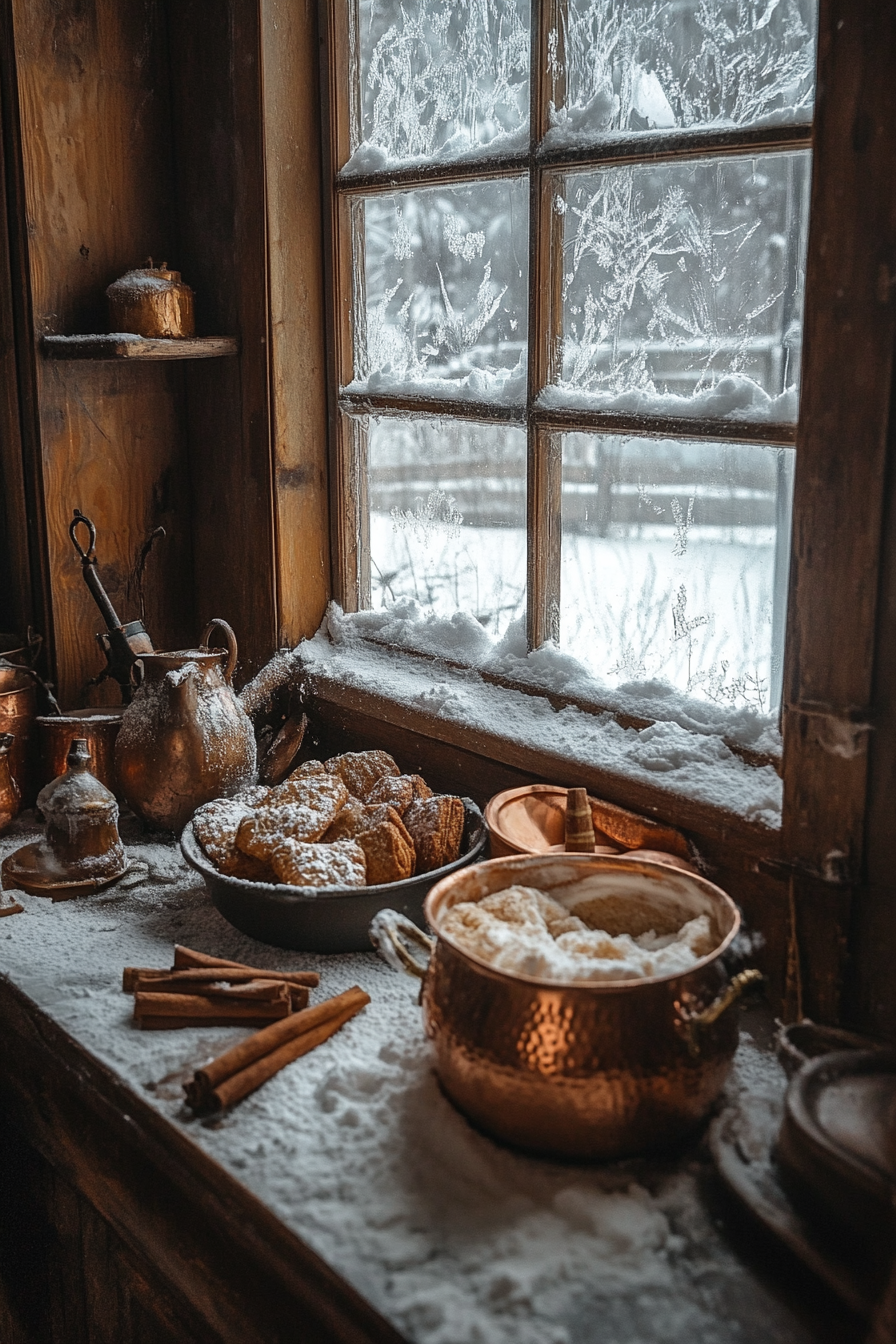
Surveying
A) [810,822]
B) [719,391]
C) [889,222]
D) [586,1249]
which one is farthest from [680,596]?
[586,1249]

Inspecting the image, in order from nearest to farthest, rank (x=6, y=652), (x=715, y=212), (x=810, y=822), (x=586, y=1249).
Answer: (x=586, y=1249)
(x=810, y=822)
(x=715, y=212)
(x=6, y=652)

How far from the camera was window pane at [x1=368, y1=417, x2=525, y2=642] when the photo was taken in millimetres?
1525

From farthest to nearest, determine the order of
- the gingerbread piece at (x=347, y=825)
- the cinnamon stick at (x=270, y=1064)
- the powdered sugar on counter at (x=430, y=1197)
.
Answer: the gingerbread piece at (x=347, y=825) < the cinnamon stick at (x=270, y=1064) < the powdered sugar on counter at (x=430, y=1197)

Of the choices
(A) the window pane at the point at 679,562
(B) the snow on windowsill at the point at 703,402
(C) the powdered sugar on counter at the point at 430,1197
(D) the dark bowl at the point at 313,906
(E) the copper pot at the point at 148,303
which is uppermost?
(E) the copper pot at the point at 148,303

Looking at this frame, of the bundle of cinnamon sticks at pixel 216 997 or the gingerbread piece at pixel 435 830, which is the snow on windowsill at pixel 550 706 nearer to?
the gingerbread piece at pixel 435 830

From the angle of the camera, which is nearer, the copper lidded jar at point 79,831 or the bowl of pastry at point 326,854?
the bowl of pastry at point 326,854

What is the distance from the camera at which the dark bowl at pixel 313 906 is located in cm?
123

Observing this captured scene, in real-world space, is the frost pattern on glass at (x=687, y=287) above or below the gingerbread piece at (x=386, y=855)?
above

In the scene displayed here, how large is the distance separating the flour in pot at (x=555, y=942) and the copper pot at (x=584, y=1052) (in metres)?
0.03

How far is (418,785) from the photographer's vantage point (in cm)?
143

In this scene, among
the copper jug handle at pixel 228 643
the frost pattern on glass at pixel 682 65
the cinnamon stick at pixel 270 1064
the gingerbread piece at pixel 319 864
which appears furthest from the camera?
the copper jug handle at pixel 228 643

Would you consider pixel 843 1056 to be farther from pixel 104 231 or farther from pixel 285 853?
pixel 104 231

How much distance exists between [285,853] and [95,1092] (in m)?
0.29

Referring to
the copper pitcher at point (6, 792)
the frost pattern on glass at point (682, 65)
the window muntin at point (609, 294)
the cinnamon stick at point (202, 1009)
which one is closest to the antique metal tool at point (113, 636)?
Result: the copper pitcher at point (6, 792)
